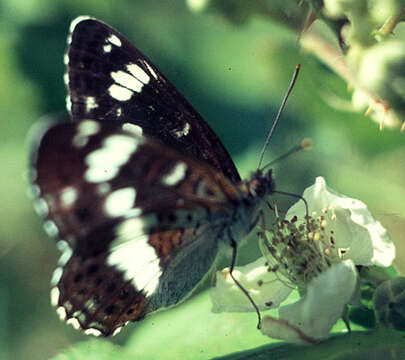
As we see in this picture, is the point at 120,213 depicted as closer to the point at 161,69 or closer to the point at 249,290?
the point at 249,290

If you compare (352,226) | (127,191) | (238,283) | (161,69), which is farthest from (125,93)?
(161,69)

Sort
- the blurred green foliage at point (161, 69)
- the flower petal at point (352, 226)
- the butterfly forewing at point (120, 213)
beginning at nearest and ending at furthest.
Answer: the butterfly forewing at point (120, 213) < the flower petal at point (352, 226) < the blurred green foliage at point (161, 69)

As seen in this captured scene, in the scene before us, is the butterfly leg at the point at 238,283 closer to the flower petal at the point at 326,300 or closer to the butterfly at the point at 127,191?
the butterfly at the point at 127,191

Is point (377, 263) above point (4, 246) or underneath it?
above

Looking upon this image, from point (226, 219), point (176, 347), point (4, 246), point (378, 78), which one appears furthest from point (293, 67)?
point (4, 246)

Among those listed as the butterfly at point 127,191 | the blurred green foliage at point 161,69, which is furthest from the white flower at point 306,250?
the blurred green foliage at point 161,69

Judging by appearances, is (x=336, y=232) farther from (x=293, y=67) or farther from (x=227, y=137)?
(x=227, y=137)

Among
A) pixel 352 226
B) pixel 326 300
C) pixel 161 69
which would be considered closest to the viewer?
pixel 326 300
